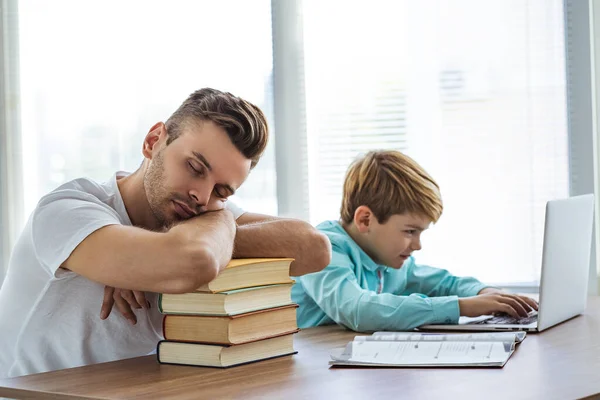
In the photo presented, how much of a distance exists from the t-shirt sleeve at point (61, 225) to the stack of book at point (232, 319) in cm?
19

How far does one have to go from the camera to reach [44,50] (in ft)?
11.1

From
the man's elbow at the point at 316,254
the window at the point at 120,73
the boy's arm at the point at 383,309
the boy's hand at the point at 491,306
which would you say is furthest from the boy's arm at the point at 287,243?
the window at the point at 120,73

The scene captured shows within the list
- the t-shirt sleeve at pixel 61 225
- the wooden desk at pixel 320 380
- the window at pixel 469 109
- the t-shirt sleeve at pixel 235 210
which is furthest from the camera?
the window at pixel 469 109

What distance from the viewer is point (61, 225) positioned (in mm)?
1508

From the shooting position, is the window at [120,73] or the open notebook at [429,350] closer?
the open notebook at [429,350]

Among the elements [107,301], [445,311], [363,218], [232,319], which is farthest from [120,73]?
[232,319]

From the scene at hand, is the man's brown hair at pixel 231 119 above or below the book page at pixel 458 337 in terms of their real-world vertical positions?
above

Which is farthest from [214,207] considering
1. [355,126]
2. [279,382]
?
[355,126]

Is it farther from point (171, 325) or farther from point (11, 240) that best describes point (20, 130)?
point (171, 325)

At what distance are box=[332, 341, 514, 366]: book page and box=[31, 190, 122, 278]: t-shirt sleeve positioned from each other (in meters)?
0.51

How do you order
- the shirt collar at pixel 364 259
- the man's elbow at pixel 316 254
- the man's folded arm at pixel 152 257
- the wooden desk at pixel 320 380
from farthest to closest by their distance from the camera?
the shirt collar at pixel 364 259
the man's elbow at pixel 316 254
the man's folded arm at pixel 152 257
the wooden desk at pixel 320 380

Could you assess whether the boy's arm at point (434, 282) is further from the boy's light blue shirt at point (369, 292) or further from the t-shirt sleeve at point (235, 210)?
the t-shirt sleeve at point (235, 210)

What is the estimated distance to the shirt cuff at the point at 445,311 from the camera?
178 centimetres

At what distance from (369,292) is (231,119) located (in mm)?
500
